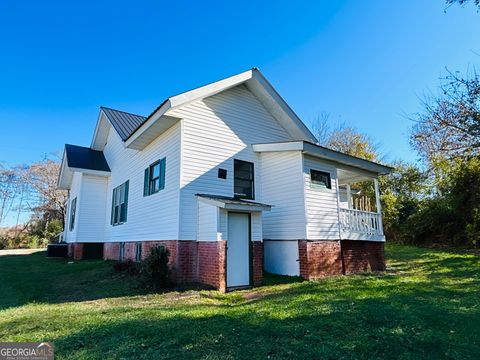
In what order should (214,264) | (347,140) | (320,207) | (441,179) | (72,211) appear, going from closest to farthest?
(214,264) < (320,207) < (441,179) < (72,211) < (347,140)

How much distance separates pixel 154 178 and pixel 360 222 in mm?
8203

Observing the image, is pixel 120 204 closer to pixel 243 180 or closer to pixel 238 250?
pixel 243 180

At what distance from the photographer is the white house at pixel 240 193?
29.6 feet

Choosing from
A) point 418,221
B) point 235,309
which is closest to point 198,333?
point 235,309

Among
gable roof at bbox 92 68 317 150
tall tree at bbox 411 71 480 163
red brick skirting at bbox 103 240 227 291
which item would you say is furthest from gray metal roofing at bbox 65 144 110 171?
tall tree at bbox 411 71 480 163

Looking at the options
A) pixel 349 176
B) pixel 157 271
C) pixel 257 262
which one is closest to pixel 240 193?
pixel 257 262

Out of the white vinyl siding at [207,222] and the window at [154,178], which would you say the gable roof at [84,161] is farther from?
the white vinyl siding at [207,222]

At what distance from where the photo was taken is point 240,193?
11.0m

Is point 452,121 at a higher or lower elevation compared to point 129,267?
higher

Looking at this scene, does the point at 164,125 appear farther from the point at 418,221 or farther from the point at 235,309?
the point at 418,221

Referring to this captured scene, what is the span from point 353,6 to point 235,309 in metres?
10.7

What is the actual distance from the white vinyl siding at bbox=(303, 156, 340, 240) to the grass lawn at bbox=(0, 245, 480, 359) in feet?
5.90

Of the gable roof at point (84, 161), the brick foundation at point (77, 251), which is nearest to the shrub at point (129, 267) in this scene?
the brick foundation at point (77, 251)

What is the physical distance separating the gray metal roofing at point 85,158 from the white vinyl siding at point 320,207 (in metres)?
12.6
